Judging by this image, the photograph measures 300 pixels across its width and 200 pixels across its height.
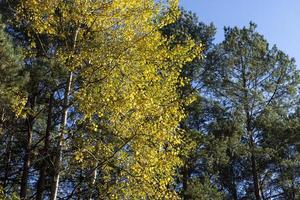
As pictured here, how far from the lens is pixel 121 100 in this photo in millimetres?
8109

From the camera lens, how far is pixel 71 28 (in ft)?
30.3

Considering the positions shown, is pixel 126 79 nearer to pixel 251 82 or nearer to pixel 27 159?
pixel 27 159

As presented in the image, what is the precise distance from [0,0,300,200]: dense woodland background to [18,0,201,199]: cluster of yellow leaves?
0.8 inches

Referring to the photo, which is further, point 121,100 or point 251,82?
point 251,82

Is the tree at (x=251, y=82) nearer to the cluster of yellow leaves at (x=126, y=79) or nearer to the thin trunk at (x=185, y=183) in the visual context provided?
the thin trunk at (x=185, y=183)

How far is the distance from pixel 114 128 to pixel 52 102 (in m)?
5.40

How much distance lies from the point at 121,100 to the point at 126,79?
0.62m

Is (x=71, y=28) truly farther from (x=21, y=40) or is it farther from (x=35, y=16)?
(x=21, y=40)

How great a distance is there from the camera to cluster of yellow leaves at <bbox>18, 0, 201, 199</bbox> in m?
7.91

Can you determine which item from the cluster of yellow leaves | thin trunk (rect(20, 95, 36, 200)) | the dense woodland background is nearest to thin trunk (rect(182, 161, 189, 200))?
the dense woodland background

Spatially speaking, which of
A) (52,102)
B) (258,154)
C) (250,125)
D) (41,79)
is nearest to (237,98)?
(250,125)

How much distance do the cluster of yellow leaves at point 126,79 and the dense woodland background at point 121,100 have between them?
0.07ft

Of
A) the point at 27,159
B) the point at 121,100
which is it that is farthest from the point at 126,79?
the point at 27,159

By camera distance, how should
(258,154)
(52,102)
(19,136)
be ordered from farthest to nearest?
(258,154), (19,136), (52,102)
